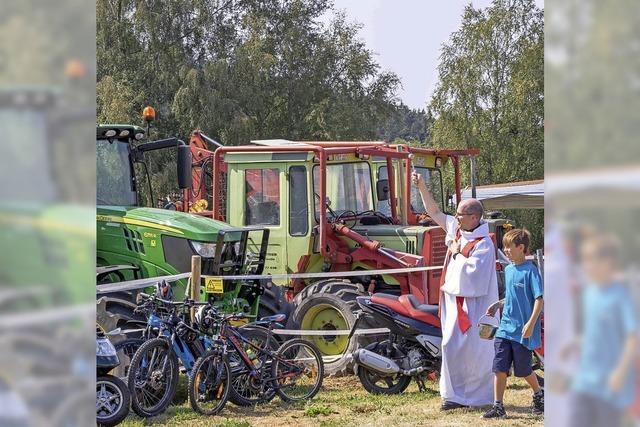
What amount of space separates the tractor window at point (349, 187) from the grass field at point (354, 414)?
306 centimetres

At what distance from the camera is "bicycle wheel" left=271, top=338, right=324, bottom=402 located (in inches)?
292

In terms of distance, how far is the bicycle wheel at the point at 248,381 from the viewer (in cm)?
711

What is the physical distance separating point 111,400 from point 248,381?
4.93 ft

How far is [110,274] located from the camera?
8797 mm

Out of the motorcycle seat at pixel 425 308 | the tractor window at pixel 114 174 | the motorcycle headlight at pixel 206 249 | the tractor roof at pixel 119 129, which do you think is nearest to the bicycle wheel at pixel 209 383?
the motorcycle seat at pixel 425 308

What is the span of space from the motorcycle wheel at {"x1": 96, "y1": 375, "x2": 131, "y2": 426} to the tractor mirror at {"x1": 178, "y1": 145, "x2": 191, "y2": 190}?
3385 mm

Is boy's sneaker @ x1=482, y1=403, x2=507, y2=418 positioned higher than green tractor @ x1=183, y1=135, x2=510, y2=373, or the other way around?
green tractor @ x1=183, y1=135, x2=510, y2=373

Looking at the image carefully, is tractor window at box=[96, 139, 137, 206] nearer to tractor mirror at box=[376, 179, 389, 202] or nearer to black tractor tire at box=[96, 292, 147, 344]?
black tractor tire at box=[96, 292, 147, 344]

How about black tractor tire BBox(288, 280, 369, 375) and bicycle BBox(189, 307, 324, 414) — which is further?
black tractor tire BBox(288, 280, 369, 375)

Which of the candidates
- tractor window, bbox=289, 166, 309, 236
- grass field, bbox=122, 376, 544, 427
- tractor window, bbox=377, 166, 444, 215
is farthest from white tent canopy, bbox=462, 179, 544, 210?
grass field, bbox=122, 376, 544, 427
